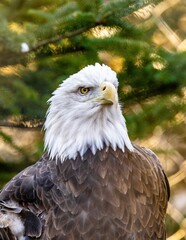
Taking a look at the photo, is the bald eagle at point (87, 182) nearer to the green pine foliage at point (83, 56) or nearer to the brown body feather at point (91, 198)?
the brown body feather at point (91, 198)

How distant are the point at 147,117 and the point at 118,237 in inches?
43.8

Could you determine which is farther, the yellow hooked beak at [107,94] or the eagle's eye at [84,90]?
the eagle's eye at [84,90]

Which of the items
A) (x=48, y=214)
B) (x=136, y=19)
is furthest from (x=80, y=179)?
(x=136, y=19)

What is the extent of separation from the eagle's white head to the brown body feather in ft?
0.15

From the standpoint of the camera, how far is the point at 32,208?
4.13m

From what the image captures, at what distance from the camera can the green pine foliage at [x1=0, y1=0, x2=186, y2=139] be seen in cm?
462

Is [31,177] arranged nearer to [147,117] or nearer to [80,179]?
[80,179]

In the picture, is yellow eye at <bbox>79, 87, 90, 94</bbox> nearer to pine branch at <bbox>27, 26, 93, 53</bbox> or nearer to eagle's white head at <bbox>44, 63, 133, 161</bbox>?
eagle's white head at <bbox>44, 63, 133, 161</bbox>

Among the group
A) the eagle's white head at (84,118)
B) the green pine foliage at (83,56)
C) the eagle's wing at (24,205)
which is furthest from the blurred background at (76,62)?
the eagle's wing at (24,205)

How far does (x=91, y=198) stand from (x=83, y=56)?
0.98m

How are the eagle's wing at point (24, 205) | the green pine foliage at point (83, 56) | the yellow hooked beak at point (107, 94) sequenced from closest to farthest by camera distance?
the yellow hooked beak at point (107, 94) → the eagle's wing at point (24, 205) → the green pine foliage at point (83, 56)

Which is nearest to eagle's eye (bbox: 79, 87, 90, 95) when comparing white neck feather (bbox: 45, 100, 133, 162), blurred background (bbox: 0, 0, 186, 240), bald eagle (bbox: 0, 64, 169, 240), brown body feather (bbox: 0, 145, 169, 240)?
bald eagle (bbox: 0, 64, 169, 240)

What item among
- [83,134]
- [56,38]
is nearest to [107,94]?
[83,134]

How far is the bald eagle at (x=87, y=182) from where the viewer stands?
13.4ft
